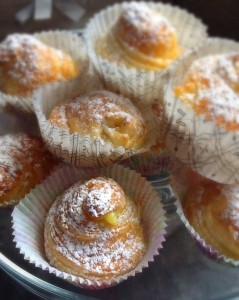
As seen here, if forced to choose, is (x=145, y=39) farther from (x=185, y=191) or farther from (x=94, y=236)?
(x=94, y=236)

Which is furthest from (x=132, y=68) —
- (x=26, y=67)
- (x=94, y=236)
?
(x=94, y=236)

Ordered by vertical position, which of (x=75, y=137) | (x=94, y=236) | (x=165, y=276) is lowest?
(x=165, y=276)

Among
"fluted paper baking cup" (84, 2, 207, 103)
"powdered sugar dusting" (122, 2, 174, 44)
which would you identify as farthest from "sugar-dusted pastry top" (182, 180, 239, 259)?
"powdered sugar dusting" (122, 2, 174, 44)

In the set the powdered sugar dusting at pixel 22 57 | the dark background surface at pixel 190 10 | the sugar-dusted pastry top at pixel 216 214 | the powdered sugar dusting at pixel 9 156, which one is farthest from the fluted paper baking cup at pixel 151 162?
the dark background surface at pixel 190 10

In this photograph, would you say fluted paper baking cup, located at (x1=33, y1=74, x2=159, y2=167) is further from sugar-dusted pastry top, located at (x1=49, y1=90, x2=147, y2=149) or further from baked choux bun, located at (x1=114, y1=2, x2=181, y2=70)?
baked choux bun, located at (x1=114, y1=2, x2=181, y2=70)

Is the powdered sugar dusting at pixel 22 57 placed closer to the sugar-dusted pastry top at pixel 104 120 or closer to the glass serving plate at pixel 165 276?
the sugar-dusted pastry top at pixel 104 120

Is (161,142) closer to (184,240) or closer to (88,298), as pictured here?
(184,240)
